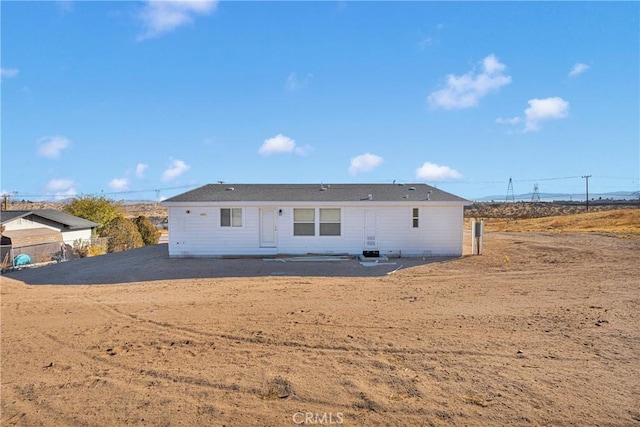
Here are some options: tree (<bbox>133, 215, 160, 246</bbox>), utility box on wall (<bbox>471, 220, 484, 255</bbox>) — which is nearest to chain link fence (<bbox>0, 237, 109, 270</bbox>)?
tree (<bbox>133, 215, 160, 246</bbox>)

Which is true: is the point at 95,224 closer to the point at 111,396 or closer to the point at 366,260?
the point at 366,260

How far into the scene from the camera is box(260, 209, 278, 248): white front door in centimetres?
1647

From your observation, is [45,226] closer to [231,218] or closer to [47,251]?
[47,251]

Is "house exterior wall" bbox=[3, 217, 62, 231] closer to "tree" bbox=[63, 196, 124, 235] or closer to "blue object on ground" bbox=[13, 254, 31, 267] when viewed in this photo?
"tree" bbox=[63, 196, 124, 235]

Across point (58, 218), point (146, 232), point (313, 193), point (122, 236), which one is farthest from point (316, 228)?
point (58, 218)

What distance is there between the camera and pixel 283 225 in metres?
16.4

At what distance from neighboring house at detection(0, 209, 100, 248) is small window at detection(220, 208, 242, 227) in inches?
490

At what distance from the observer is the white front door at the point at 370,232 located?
16281 millimetres

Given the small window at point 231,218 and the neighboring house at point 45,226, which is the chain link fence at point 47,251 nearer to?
the neighboring house at point 45,226

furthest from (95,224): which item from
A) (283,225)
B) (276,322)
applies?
(276,322)

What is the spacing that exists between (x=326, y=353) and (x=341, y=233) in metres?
10.8

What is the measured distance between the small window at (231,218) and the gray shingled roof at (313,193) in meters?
0.51

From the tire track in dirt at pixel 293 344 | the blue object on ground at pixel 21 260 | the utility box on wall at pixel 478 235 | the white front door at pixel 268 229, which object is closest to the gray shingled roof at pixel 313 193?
the white front door at pixel 268 229

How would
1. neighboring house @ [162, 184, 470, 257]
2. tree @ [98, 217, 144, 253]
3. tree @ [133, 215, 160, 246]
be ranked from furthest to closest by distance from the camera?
tree @ [133, 215, 160, 246], tree @ [98, 217, 144, 253], neighboring house @ [162, 184, 470, 257]
